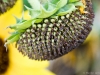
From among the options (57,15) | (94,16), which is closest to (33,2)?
(57,15)

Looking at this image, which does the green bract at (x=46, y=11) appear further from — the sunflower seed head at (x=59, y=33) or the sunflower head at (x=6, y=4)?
the sunflower head at (x=6, y=4)

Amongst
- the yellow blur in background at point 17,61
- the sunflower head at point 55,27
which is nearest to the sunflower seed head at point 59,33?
the sunflower head at point 55,27

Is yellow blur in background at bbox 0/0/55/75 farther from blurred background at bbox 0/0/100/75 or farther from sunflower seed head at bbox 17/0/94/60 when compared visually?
sunflower seed head at bbox 17/0/94/60

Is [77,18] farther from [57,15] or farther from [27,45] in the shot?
[27,45]

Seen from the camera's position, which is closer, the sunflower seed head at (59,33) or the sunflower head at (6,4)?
the sunflower seed head at (59,33)

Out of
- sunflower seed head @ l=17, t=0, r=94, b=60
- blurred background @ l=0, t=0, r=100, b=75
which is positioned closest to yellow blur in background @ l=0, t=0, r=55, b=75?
blurred background @ l=0, t=0, r=100, b=75

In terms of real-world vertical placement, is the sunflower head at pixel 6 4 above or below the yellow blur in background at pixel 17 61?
above

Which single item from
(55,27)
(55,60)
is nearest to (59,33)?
(55,27)

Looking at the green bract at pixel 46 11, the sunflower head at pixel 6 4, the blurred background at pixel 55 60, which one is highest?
the sunflower head at pixel 6 4
